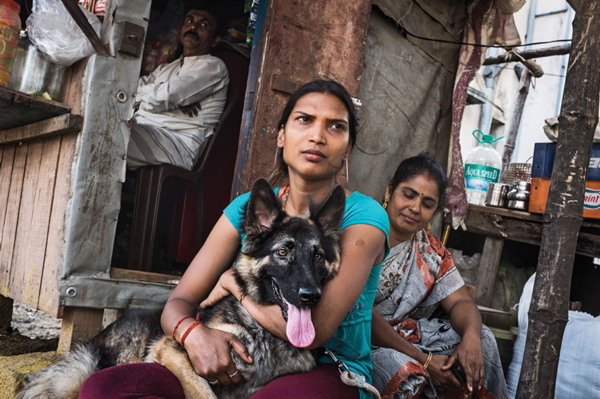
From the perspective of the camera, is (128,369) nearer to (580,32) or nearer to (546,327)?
(546,327)

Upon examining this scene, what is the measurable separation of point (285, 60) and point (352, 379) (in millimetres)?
2464

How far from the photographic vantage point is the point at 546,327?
2992 mm

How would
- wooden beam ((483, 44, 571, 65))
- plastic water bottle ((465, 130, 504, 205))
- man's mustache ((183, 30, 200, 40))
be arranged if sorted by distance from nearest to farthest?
man's mustache ((183, 30, 200, 40)) → plastic water bottle ((465, 130, 504, 205)) → wooden beam ((483, 44, 571, 65))

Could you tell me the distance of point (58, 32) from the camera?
3.01m

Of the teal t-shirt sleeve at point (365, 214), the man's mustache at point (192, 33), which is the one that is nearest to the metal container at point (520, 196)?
the teal t-shirt sleeve at point (365, 214)

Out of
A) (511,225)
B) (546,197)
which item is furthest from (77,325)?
(546,197)

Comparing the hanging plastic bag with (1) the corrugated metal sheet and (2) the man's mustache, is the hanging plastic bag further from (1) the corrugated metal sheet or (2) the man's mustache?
(1) the corrugated metal sheet

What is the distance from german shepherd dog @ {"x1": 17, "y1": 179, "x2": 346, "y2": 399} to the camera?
1867 millimetres

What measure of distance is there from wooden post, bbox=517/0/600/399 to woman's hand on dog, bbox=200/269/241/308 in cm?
207

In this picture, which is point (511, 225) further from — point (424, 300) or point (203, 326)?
point (203, 326)

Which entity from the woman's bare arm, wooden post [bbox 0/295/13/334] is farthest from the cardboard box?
wooden post [bbox 0/295/13/334]

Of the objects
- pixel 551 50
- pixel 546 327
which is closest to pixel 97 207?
pixel 546 327

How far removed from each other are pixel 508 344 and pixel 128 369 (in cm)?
408

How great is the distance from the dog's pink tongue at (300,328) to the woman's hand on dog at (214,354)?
24 centimetres
